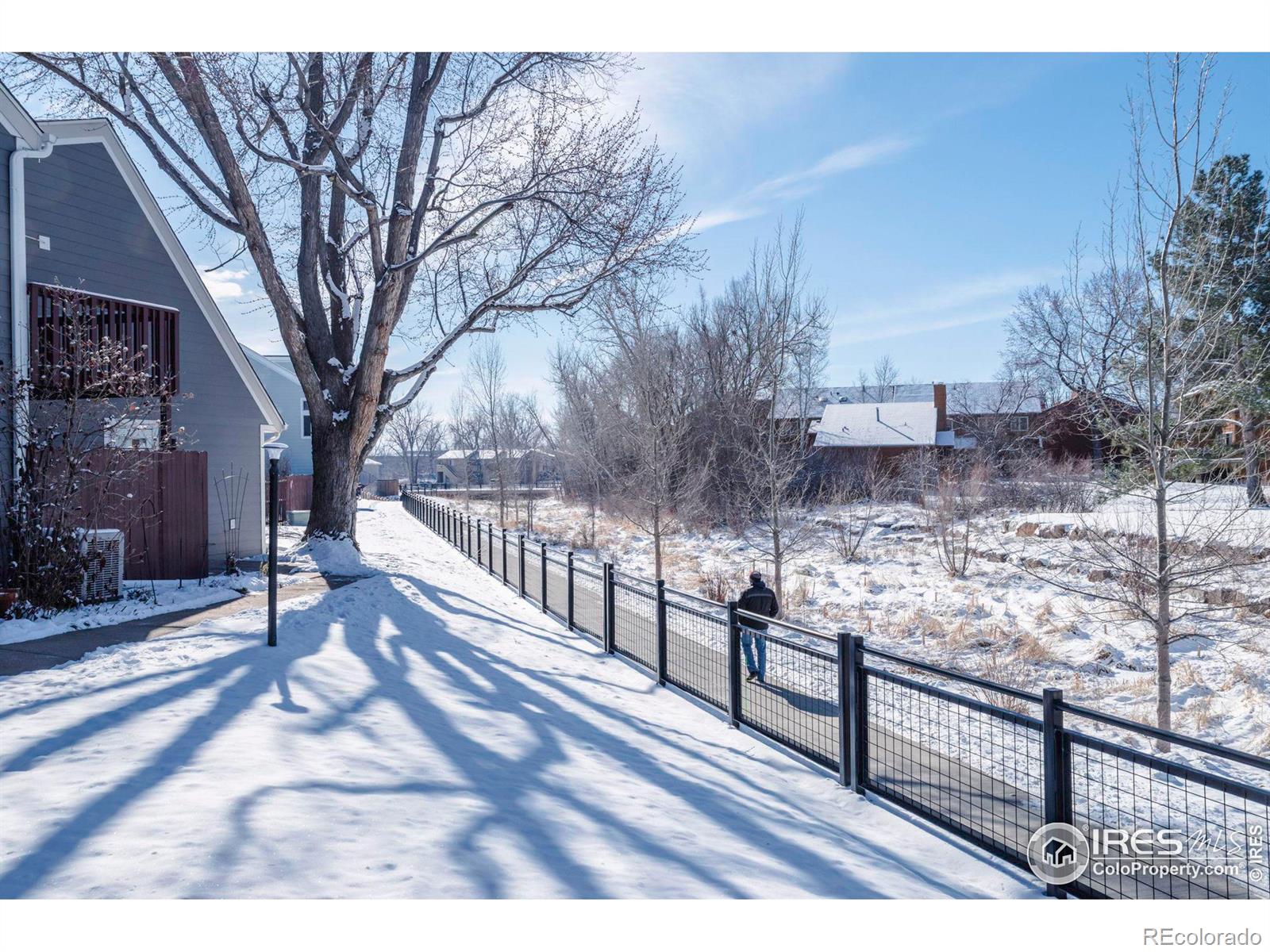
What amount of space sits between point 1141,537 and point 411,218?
42.7 feet

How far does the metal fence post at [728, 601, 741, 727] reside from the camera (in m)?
6.82

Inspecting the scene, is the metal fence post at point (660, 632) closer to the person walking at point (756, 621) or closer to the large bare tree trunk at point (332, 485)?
the person walking at point (756, 621)

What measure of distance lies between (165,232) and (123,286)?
146 centimetres

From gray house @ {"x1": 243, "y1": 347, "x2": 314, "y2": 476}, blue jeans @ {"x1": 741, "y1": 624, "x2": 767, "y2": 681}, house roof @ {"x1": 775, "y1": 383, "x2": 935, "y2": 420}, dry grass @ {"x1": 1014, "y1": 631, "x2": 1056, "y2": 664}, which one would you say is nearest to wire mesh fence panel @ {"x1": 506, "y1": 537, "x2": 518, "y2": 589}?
blue jeans @ {"x1": 741, "y1": 624, "x2": 767, "y2": 681}

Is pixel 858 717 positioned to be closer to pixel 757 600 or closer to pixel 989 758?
pixel 989 758

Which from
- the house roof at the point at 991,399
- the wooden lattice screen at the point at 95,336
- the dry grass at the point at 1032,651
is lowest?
the dry grass at the point at 1032,651

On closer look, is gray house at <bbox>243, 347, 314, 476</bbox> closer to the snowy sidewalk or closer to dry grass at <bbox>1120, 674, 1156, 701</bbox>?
the snowy sidewalk

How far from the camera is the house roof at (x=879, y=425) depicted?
4094cm

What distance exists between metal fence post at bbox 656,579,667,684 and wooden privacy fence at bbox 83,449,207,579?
7.74 m

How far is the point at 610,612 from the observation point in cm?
974

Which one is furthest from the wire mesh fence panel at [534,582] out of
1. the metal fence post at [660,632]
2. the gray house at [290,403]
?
the gray house at [290,403]

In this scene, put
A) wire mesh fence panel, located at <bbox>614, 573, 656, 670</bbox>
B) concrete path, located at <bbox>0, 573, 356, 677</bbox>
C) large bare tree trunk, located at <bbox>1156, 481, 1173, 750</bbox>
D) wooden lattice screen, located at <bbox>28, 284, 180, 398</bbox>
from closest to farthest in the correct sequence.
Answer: concrete path, located at <bbox>0, 573, 356, 677</bbox> < large bare tree trunk, located at <bbox>1156, 481, 1173, 750</bbox> < wire mesh fence panel, located at <bbox>614, 573, 656, 670</bbox> < wooden lattice screen, located at <bbox>28, 284, 180, 398</bbox>

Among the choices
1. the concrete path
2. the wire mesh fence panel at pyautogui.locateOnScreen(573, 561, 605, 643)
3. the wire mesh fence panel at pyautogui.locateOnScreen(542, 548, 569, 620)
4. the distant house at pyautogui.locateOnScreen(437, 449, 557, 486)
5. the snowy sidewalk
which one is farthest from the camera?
the distant house at pyautogui.locateOnScreen(437, 449, 557, 486)

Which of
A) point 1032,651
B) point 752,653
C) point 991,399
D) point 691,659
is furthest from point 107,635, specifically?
point 991,399
